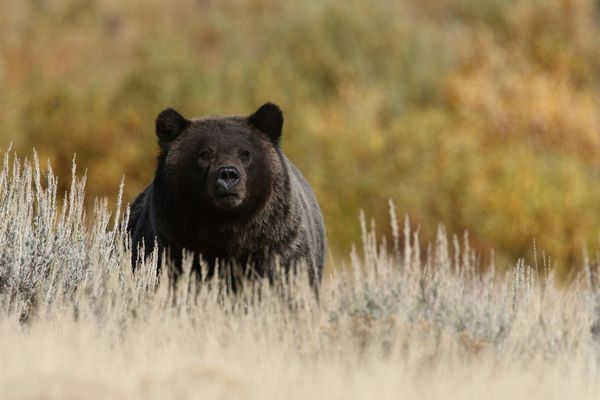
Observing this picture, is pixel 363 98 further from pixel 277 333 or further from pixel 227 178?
pixel 277 333

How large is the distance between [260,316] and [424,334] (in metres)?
1.02

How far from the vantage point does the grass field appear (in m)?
6.46

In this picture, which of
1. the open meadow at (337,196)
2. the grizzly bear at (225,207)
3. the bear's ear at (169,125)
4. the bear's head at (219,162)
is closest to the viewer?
the open meadow at (337,196)

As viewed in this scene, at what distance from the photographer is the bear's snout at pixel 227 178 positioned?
8.59 metres

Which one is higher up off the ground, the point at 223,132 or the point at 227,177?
the point at 223,132

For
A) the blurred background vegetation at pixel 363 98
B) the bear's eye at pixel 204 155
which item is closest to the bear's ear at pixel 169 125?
the bear's eye at pixel 204 155

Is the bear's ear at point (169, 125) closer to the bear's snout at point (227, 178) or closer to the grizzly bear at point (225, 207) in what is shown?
the grizzly bear at point (225, 207)

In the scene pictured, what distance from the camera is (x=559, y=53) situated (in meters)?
36.2

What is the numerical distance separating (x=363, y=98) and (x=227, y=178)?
24.7 m

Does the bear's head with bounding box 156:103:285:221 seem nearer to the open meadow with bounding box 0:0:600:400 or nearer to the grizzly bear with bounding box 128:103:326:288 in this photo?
the grizzly bear with bounding box 128:103:326:288

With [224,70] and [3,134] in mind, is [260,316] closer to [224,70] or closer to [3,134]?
[3,134]

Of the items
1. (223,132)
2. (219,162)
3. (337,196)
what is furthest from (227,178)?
(337,196)

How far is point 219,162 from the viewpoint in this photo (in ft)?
28.8

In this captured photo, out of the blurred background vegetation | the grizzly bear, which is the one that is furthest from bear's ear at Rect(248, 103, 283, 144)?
the blurred background vegetation
